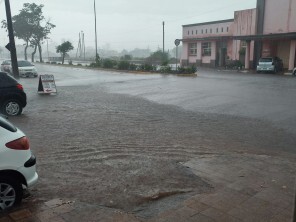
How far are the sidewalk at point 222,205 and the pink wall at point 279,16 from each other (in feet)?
113

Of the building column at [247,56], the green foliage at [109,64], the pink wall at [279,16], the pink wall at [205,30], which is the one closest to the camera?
the pink wall at [279,16]

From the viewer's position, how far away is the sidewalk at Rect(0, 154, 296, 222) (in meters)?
4.14

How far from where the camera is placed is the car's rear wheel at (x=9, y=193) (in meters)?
4.27

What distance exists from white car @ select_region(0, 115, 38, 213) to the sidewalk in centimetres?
21

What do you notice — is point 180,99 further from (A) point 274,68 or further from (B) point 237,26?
(B) point 237,26

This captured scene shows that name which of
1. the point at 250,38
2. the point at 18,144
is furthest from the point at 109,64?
the point at 18,144

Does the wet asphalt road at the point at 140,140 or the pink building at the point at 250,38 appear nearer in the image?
the wet asphalt road at the point at 140,140

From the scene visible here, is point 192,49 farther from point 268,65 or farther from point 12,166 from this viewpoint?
point 12,166

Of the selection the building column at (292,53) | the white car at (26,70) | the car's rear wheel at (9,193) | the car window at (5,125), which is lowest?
the car's rear wheel at (9,193)

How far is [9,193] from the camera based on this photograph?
432 cm

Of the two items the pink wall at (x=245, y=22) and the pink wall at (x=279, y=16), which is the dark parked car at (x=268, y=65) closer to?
the pink wall at (x=279, y=16)

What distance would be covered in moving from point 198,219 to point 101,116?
7.46 metres

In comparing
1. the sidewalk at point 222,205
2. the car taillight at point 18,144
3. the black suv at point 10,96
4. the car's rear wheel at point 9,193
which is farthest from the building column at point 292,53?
the car's rear wheel at point 9,193

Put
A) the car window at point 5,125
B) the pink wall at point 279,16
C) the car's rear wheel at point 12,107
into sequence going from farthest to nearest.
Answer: the pink wall at point 279,16, the car's rear wheel at point 12,107, the car window at point 5,125
